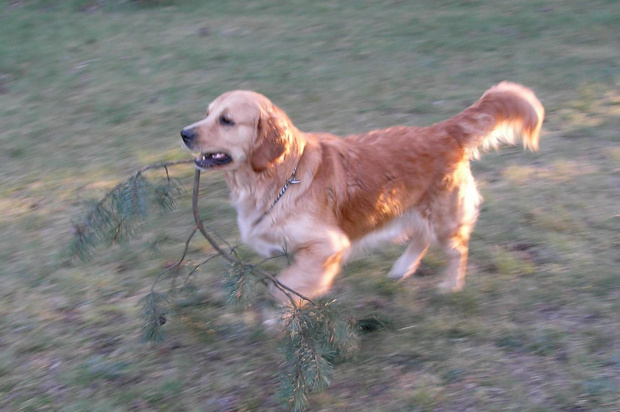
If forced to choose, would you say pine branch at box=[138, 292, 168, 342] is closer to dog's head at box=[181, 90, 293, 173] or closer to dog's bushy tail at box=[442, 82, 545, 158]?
dog's head at box=[181, 90, 293, 173]

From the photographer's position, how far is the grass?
3.40 m

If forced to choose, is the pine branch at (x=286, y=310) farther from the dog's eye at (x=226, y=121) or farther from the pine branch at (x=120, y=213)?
the dog's eye at (x=226, y=121)

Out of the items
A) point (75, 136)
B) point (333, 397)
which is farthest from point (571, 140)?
point (75, 136)

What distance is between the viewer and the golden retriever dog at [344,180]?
3666 millimetres

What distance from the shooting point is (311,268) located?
3670 millimetres

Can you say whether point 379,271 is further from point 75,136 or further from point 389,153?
point 75,136

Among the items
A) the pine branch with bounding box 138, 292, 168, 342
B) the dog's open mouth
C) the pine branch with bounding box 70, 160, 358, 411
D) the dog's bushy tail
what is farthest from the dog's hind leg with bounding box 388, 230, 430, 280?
the pine branch with bounding box 138, 292, 168, 342

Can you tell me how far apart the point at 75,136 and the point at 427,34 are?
508cm

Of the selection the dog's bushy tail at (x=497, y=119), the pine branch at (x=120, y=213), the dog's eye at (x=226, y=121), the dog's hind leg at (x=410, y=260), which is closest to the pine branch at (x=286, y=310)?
the pine branch at (x=120, y=213)

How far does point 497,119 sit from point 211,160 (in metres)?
1.94

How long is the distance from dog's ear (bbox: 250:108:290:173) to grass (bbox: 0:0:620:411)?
40.5 inches

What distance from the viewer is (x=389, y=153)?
13.1 feet

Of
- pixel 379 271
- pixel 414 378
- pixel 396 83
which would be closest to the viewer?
pixel 414 378

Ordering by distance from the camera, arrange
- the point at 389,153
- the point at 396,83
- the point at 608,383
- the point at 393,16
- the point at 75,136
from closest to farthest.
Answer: the point at 608,383 → the point at 389,153 → the point at 75,136 → the point at 396,83 → the point at 393,16
